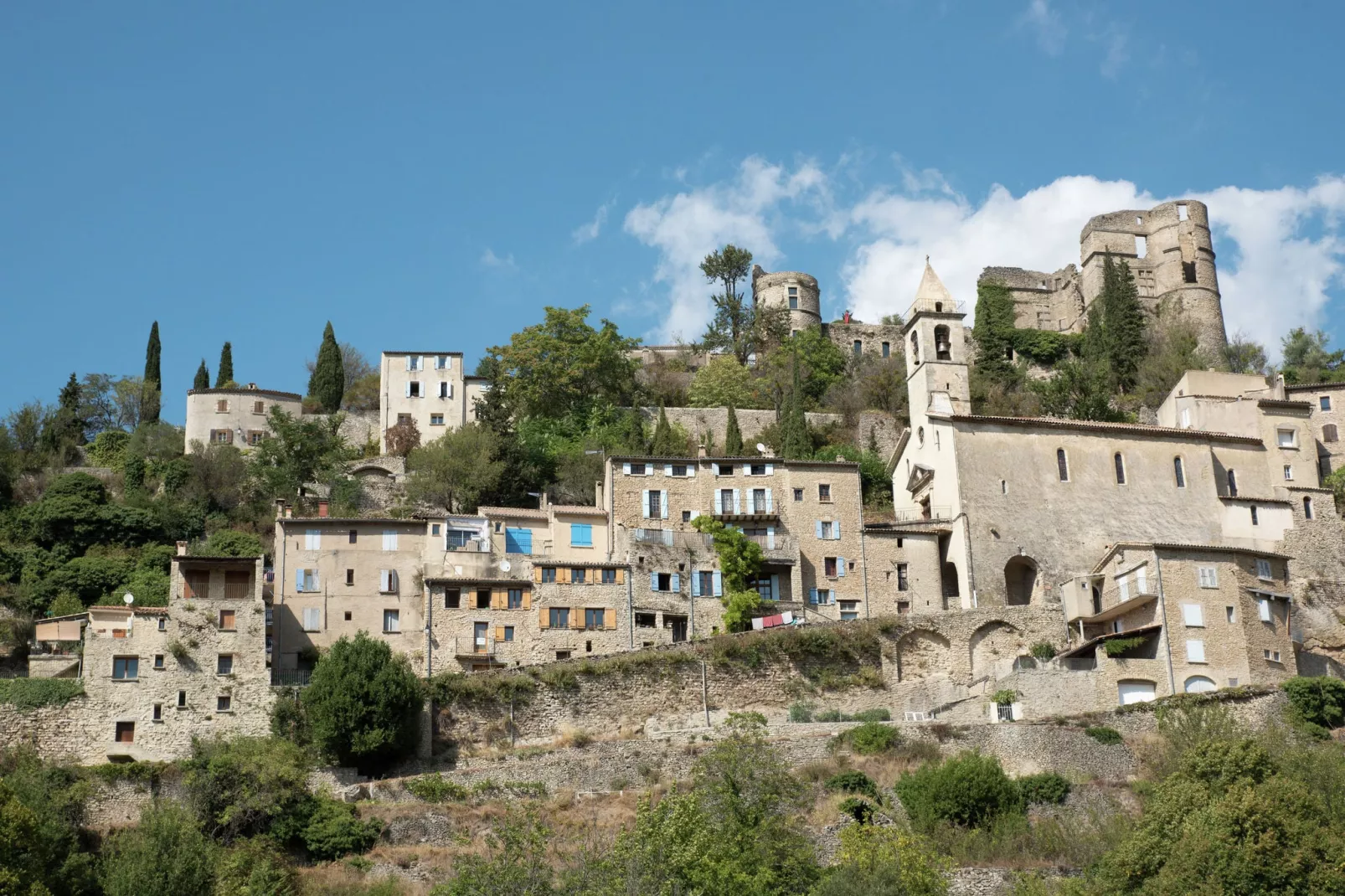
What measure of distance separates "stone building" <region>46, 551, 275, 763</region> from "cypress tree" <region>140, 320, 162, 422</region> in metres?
33.8

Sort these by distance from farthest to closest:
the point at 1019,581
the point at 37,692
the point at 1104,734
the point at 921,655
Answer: the point at 1019,581 < the point at 921,655 < the point at 37,692 < the point at 1104,734

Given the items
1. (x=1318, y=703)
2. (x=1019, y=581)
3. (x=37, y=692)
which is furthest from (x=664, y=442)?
(x=1318, y=703)

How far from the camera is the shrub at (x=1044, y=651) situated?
181 feet

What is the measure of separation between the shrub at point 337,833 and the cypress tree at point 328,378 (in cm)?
4142

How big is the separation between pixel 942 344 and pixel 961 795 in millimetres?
26903

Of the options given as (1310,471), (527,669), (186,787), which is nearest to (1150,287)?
(1310,471)

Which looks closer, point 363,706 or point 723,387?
point 363,706

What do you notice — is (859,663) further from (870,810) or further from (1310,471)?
(1310,471)

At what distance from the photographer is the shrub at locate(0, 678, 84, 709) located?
163 feet

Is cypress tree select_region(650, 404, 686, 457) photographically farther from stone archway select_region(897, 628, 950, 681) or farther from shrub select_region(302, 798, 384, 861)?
shrub select_region(302, 798, 384, 861)

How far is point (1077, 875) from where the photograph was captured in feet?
139

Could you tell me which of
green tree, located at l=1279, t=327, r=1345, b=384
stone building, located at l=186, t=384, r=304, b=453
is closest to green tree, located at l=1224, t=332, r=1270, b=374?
green tree, located at l=1279, t=327, r=1345, b=384

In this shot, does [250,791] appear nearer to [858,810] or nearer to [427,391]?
[858,810]

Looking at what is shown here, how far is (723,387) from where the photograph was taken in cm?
8381
